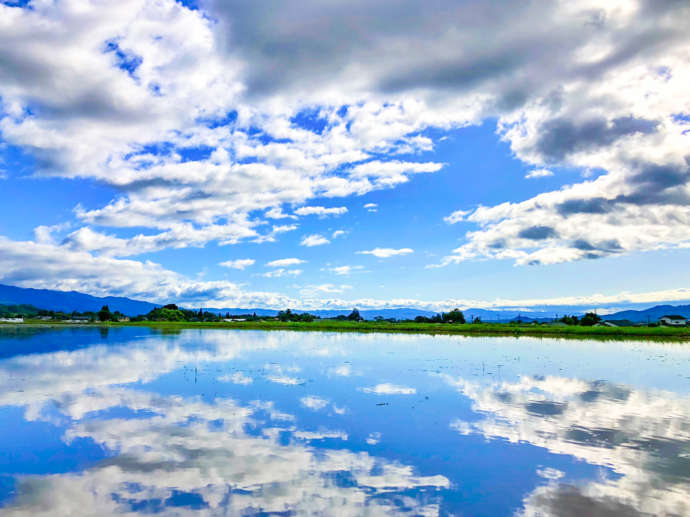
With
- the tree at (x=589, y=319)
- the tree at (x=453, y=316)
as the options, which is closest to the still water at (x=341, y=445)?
the tree at (x=589, y=319)

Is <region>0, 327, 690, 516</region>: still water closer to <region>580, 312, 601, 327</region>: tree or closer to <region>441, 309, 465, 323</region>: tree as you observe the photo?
<region>580, 312, 601, 327</region>: tree

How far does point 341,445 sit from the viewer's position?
664 inches

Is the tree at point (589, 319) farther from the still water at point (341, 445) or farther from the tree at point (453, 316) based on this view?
the still water at point (341, 445)

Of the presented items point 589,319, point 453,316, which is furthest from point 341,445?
point 453,316

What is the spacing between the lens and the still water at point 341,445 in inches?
475

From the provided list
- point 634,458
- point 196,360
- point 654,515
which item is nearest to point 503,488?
point 654,515

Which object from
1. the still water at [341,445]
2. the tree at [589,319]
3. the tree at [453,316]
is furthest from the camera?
the tree at [453,316]

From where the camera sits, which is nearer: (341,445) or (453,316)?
(341,445)

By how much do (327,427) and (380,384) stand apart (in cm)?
1228

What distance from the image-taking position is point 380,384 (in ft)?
102

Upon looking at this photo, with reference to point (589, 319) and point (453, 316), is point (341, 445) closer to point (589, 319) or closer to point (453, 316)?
point (589, 319)

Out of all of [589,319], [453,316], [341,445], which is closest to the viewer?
[341,445]

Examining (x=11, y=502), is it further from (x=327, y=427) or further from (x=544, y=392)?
(x=544, y=392)

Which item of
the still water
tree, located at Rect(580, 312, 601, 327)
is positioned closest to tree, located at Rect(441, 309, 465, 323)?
tree, located at Rect(580, 312, 601, 327)
